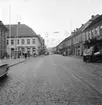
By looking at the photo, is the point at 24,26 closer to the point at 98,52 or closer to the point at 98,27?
the point at 98,27

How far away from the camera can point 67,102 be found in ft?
12.4

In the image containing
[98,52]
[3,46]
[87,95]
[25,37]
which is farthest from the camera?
[25,37]

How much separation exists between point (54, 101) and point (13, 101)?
4.15ft

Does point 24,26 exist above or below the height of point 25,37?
above

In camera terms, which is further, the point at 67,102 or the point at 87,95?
the point at 87,95

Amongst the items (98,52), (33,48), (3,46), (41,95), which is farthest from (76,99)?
(33,48)

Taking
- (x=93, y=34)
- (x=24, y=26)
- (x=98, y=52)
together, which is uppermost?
Answer: (x=24, y=26)

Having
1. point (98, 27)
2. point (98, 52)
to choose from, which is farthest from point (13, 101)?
point (98, 27)

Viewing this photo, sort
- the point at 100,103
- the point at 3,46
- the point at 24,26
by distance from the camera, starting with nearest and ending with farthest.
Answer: the point at 100,103 → the point at 3,46 → the point at 24,26

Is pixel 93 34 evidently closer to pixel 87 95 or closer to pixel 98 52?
pixel 98 52

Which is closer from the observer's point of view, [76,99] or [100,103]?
[100,103]

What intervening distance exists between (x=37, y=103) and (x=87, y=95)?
1.77 metres

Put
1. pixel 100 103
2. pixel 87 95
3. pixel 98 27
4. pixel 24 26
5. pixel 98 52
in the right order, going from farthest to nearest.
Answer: pixel 24 26 → pixel 98 27 → pixel 98 52 → pixel 87 95 → pixel 100 103

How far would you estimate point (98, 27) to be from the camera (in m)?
29.1
